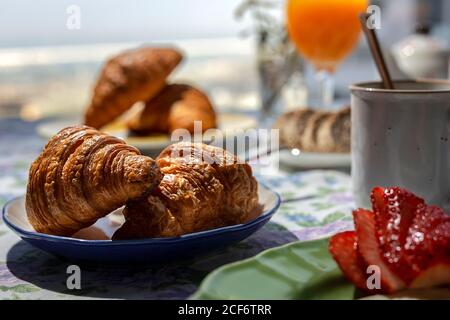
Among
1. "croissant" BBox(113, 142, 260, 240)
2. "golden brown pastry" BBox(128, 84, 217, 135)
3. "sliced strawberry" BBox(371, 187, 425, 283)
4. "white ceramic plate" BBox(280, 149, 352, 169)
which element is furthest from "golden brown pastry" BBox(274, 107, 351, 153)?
"sliced strawberry" BBox(371, 187, 425, 283)

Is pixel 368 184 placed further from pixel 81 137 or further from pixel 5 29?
pixel 5 29

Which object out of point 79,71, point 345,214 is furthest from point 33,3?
point 345,214

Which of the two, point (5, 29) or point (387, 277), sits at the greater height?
point (5, 29)

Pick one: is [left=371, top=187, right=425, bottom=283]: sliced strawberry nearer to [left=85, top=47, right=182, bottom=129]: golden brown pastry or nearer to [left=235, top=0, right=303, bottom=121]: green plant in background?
[left=85, top=47, right=182, bottom=129]: golden brown pastry

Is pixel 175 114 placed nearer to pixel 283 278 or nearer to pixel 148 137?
pixel 148 137

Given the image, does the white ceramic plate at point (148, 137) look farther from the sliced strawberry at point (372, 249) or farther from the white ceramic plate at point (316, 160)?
the sliced strawberry at point (372, 249)

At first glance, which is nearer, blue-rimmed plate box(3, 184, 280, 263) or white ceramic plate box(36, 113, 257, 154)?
blue-rimmed plate box(3, 184, 280, 263)
